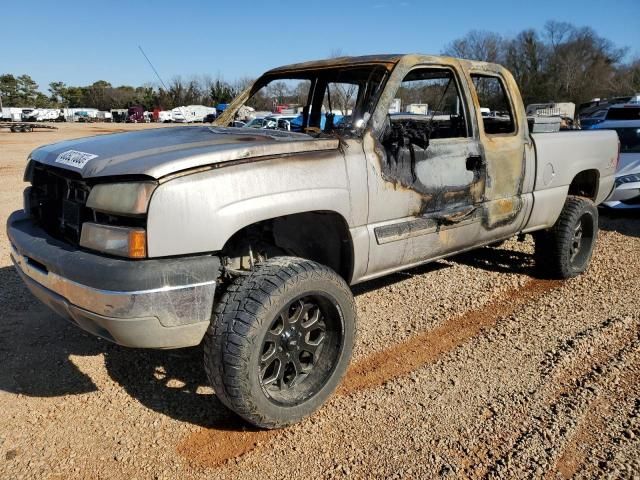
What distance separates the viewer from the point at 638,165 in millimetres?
8320

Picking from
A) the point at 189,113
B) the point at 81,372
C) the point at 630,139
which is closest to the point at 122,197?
the point at 81,372

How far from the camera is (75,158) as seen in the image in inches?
107

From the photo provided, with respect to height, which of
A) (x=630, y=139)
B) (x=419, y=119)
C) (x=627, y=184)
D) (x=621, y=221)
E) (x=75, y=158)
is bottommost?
(x=621, y=221)

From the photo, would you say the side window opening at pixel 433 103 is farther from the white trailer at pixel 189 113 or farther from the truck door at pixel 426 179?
the white trailer at pixel 189 113

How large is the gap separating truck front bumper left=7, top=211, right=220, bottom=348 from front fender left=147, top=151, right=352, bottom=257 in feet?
0.33

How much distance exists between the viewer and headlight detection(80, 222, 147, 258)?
7.61ft

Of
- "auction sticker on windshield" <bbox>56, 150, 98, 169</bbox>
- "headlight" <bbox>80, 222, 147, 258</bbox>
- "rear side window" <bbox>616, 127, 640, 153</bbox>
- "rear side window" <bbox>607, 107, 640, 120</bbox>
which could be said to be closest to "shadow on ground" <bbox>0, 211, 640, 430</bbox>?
"headlight" <bbox>80, 222, 147, 258</bbox>

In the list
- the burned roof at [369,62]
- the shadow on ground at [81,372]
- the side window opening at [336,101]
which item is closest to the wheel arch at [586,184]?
the burned roof at [369,62]

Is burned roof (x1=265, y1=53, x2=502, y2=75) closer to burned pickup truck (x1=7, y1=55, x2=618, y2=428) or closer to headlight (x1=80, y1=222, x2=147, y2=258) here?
burned pickup truck (x1=7, y1=55, x2=618, y2=428)

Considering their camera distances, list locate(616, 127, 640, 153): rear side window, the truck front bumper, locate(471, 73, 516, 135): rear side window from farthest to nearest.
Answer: locate(616, 127, 640, 153): rear side window
locate(471, 73, 516, 135): rear side window
the truck front bumper

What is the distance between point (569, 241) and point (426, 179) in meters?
2.25

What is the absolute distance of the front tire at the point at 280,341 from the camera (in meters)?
2.50

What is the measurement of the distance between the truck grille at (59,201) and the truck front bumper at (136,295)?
0.67 ft

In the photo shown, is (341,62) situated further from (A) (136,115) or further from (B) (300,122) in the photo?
(A) (136,115)
